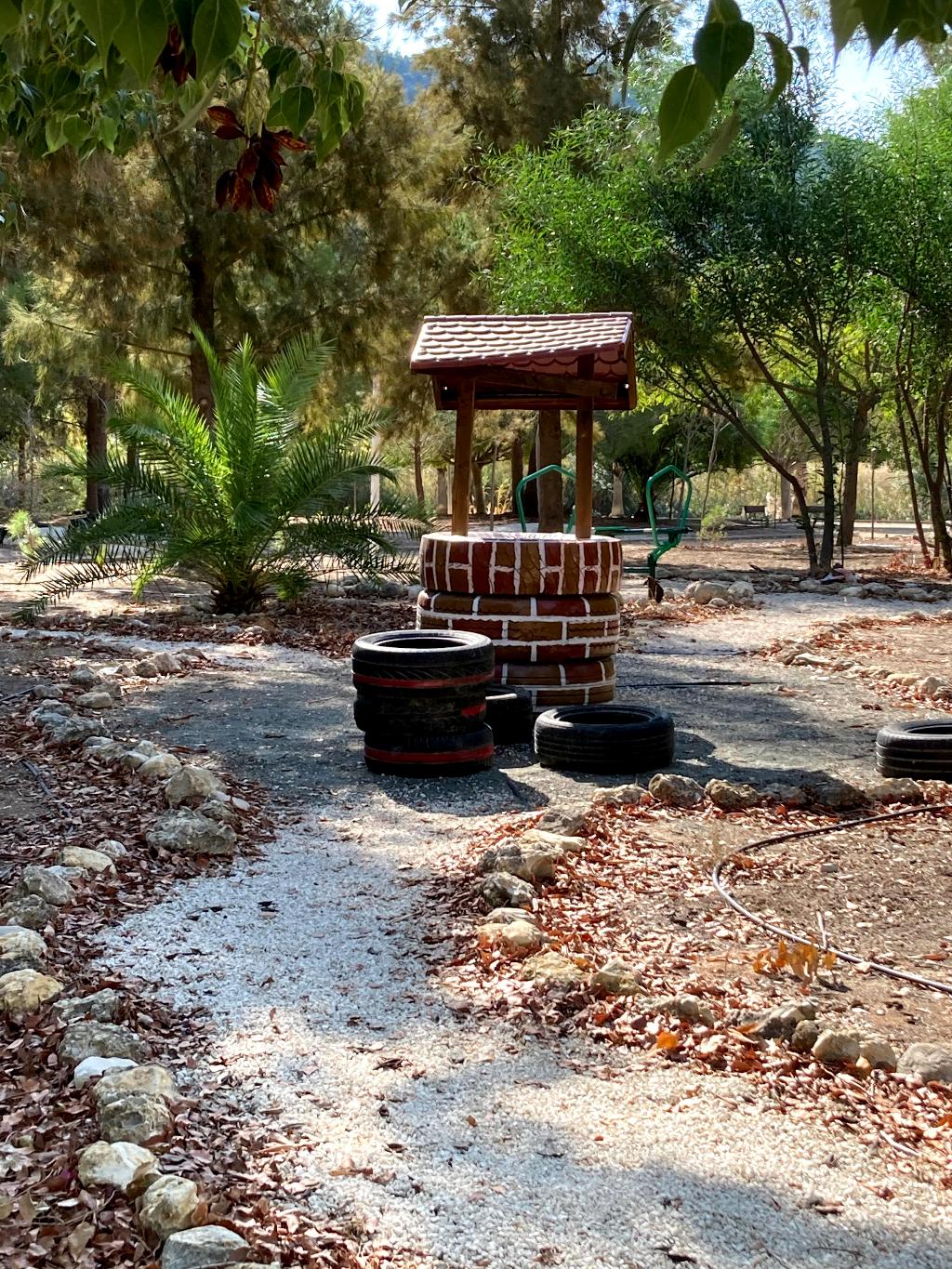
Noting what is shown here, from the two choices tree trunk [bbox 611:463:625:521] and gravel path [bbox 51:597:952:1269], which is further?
tree trunk [bbox 611:463:625:521]

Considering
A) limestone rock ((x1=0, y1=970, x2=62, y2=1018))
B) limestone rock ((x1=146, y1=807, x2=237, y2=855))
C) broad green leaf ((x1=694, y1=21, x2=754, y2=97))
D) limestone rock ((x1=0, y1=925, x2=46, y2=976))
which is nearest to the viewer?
broad green leaf ((x1=694, y1=21, x2=754, y2=97))

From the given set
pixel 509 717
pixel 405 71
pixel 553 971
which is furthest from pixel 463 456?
pixel 405 71

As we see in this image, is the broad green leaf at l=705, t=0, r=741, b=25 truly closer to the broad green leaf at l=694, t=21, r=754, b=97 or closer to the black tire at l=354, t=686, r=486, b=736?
the broad green leaf at l=694, t=21, r=754, b=97

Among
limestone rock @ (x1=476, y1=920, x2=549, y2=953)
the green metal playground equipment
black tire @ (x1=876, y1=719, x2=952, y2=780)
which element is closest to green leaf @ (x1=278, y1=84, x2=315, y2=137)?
limestone rock @ (x1=476, y1=920, x2=549, y2=953)

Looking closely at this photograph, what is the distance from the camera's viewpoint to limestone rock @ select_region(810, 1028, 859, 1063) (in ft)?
9.48

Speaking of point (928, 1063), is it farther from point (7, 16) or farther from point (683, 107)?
point (7, 16)

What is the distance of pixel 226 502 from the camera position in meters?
11.5

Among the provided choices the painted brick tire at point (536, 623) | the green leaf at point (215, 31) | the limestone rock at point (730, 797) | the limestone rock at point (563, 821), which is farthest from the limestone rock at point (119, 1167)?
the painted brick tire at point (536, 623)

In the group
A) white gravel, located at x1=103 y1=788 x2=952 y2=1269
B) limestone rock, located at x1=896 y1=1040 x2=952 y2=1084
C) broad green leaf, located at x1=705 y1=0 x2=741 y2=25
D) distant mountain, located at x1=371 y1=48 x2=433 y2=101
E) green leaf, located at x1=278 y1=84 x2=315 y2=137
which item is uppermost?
distant mountain, located at x1=371 y1=48 x2=433 y2=101

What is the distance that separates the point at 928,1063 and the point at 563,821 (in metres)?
2.02

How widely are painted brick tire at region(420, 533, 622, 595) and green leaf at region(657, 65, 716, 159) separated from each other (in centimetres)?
545

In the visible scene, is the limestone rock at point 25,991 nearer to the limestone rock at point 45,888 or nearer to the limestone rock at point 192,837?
the limestone rock at point 45,888

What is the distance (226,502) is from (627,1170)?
9.66 meters

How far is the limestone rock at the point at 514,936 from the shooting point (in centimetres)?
355
